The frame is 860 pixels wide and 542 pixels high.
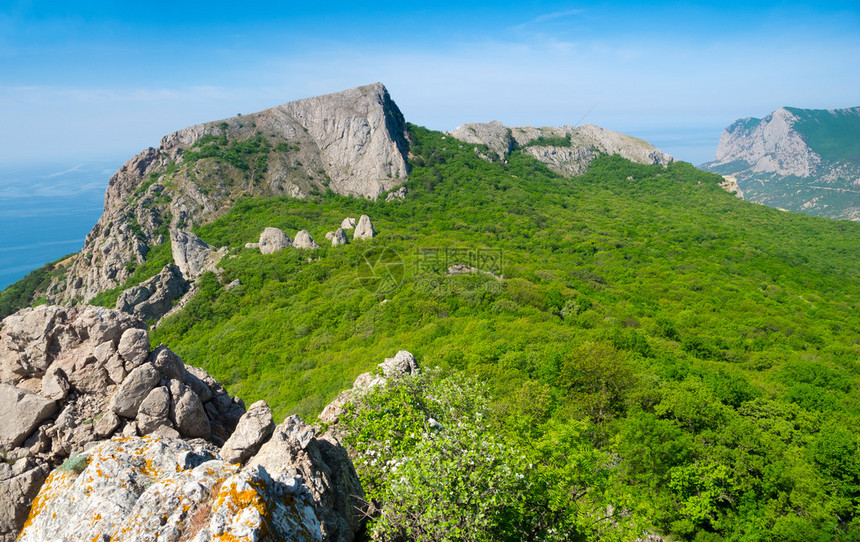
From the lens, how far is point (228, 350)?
4897cm

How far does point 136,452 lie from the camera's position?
7.71 meters

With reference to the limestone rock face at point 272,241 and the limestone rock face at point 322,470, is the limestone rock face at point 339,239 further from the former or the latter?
the limestone rock face at point 322,470

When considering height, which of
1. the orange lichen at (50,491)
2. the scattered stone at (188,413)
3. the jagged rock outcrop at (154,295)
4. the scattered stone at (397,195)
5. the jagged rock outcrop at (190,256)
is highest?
the scattered stone at (397,195)

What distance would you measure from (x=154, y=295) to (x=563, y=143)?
16134cm

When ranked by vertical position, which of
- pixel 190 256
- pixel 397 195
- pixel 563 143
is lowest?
pixel 190 256

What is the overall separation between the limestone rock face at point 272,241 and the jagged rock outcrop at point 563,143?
10024cm

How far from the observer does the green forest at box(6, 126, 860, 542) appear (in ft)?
37.0

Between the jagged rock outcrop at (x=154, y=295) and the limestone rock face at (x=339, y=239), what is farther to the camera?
the limestone rock face at (x=339, y=239)

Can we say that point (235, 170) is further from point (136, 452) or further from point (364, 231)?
point (136, 452)

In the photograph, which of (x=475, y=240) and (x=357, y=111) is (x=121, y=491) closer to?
(x=475, y=240)

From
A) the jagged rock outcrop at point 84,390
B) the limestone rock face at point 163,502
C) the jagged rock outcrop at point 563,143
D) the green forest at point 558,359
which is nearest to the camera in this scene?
the limestone rock face at point 163,502

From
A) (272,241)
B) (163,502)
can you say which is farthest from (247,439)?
(272,241)

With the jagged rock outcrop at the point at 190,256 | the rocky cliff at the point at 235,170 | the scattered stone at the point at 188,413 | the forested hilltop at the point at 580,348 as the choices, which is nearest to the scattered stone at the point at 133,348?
the scattered stone at the point at 188,413

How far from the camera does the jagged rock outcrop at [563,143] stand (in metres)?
162
